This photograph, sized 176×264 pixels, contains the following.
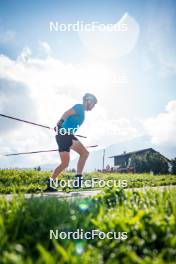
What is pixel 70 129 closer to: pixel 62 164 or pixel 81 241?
pixel 62 164

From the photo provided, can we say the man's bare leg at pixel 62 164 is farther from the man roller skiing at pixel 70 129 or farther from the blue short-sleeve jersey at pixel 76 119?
the blue short-sleeve jersey at pixel 76 119

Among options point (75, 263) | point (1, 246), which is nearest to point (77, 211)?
point (1, 246)

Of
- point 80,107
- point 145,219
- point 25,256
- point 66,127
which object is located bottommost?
point 25,256

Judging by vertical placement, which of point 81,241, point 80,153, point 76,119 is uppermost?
point 76,119

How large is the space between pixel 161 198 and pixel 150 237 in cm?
128

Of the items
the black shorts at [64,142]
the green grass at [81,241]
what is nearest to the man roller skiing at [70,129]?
the black shorts at [64,142]

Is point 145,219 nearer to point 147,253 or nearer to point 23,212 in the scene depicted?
point 147,253

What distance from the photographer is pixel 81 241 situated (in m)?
2.58

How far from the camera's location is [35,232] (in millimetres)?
2754

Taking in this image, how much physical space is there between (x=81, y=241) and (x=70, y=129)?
408 cm

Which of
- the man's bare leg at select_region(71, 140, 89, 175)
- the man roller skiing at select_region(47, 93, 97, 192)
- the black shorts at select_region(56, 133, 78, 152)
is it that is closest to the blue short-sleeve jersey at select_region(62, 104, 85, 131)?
the man roller skiing at select_region(47, 93, 97, 192)

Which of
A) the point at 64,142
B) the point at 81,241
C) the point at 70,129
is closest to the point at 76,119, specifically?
the point at 70,129

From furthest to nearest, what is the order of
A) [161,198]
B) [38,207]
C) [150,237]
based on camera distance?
[161,198] → [38,207] → [150,237]

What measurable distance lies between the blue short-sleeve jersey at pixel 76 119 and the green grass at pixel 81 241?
3.13m
